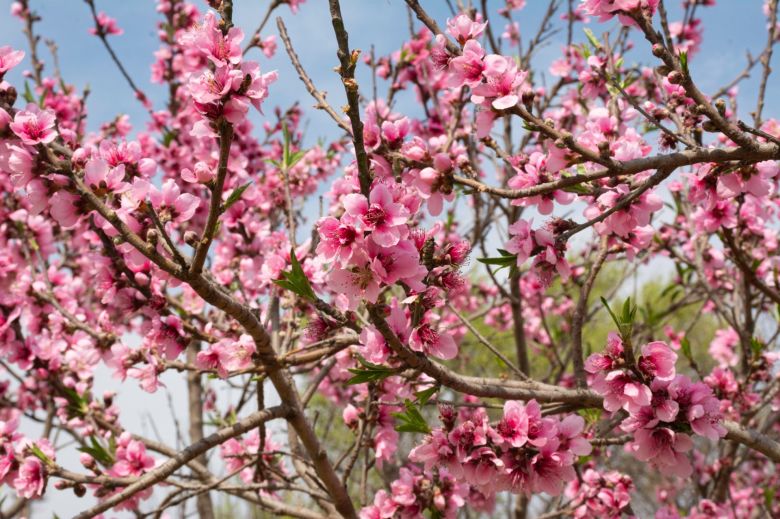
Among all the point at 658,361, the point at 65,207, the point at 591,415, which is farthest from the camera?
the point at 591,415

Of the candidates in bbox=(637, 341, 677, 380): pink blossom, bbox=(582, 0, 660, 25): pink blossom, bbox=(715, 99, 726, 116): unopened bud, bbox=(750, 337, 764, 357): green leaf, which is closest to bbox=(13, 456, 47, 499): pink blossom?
bbox=(637, 341, 677, 380): pink blossom

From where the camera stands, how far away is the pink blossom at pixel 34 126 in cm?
184

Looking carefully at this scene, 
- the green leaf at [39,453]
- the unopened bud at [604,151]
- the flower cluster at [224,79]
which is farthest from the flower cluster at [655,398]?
the green leaf at [39,453]

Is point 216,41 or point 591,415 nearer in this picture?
point 216,41

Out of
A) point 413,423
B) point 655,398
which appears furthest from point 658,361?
point 413,423

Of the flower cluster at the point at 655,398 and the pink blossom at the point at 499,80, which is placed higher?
the pink blossom at the point at 499,80

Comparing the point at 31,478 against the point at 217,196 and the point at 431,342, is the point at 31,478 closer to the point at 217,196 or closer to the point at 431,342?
the point at 217,196

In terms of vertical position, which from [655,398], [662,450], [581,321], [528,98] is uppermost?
[528,98]

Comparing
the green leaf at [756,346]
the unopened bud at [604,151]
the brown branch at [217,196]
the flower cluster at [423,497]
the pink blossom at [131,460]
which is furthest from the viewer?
the green leaf at [756,346]

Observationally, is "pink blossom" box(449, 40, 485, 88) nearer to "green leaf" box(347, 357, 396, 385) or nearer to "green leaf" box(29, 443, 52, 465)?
"green leaf" box(347, 357, 396, 385)

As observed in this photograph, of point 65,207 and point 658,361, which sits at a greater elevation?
point 65,207

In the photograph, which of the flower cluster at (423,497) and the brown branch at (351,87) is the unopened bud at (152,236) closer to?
the brown branch at (351,87)

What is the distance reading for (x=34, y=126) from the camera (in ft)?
6.11

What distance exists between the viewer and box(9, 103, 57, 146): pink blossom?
1.84 metres
